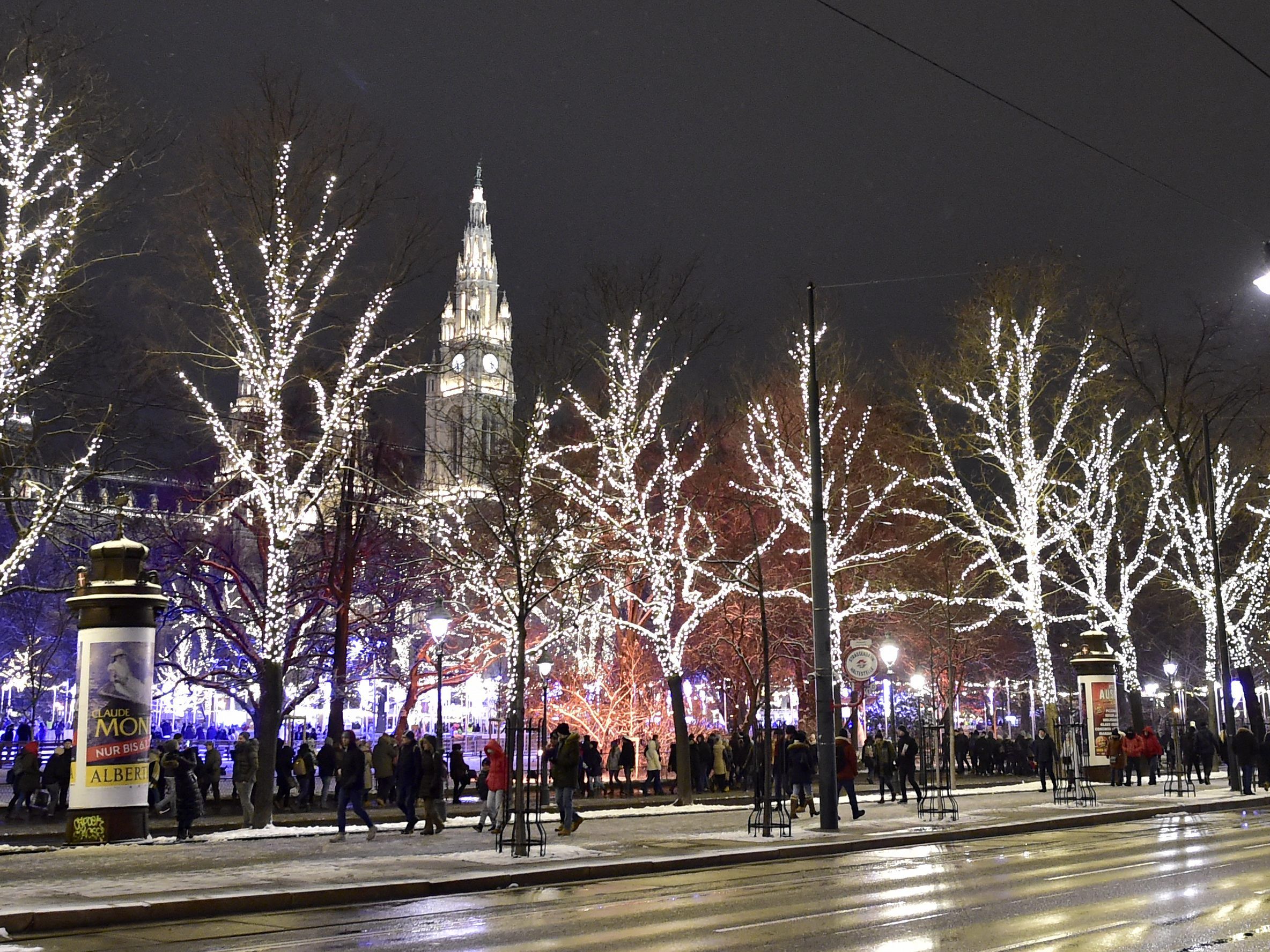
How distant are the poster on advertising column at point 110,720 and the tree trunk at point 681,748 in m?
13.4

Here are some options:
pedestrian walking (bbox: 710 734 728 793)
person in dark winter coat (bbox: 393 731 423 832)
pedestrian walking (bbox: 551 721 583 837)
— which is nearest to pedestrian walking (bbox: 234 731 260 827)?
person in dark winter coat (bbox: 393 731 423 832)

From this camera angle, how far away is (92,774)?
20531mm

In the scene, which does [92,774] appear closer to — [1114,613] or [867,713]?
[1114,613]

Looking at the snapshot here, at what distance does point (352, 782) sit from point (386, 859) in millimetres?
3660

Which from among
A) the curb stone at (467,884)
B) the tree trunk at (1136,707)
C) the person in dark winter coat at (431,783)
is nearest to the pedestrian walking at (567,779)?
the person in dark winter coat at (431,783)

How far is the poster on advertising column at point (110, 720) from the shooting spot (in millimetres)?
20562

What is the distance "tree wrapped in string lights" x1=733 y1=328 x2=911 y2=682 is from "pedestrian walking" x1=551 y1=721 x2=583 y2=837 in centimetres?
1330

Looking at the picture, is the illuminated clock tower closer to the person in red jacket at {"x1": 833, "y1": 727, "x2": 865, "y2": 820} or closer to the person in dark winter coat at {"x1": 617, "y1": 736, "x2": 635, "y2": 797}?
the person in dark winter coat at {"x1": 617, "y1": 736, "x2": 635, "y2": 797}

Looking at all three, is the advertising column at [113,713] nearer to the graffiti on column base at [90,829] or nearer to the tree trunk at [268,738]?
the graffiti on column base at [90,829]

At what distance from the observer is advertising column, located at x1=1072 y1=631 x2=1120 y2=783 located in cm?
3397

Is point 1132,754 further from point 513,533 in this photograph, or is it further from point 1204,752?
point 513,533

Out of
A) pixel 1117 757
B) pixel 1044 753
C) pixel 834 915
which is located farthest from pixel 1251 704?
pixel 834 915

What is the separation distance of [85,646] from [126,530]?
16210 mm

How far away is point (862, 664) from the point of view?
76.1ft
